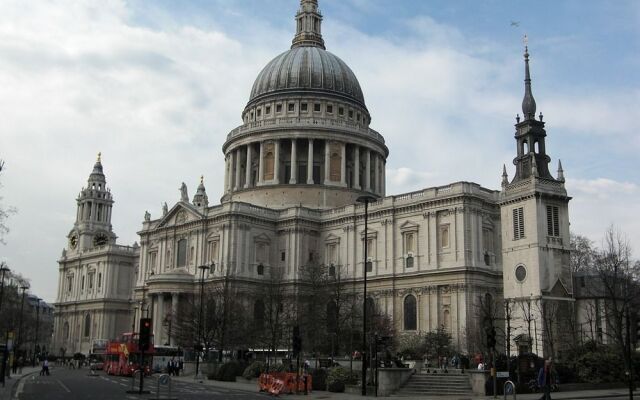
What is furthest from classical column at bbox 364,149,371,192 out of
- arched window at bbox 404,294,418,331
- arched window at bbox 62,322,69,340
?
arched window at bbox 62,322,69,340

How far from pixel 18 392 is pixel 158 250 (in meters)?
52.9

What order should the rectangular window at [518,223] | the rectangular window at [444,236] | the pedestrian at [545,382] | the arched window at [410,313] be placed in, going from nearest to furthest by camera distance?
the pedestrian at [545,382], the rectangular window at [518,223], the rectangular window at [444,236], the arched window at [410,313]

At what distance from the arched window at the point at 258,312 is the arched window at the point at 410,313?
48.1 ft

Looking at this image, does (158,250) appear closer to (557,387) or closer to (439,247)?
(439,247)

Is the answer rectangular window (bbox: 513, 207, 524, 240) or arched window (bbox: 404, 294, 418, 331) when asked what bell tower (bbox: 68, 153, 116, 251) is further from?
rectangular window (bbox: 513, 207, 524, 240)

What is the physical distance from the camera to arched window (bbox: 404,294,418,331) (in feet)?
244

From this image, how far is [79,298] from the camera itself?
399 feet

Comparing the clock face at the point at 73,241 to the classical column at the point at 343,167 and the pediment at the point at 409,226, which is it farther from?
the pediment at the point at 409,226

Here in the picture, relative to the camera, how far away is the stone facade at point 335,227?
6494 centimetres

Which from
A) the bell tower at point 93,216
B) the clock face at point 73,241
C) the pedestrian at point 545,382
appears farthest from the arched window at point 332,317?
the clock face at point 73,241

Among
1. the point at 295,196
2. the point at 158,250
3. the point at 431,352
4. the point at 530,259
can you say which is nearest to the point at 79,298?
the point at 158,250

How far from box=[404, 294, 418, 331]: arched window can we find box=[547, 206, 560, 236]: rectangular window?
662 inches

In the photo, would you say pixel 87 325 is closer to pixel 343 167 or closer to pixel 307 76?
pixel 343 167

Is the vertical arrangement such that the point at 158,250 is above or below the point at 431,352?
above
